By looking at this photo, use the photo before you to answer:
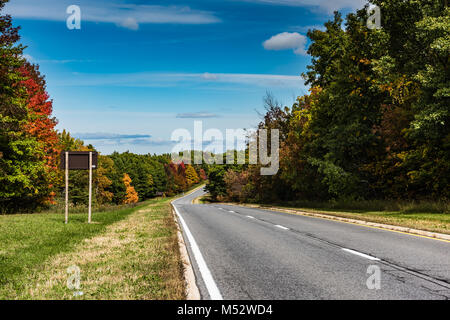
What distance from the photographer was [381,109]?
2723 centimetres

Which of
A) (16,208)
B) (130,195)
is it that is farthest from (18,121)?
(130,195)

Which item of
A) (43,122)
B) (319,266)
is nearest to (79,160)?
(319,266)

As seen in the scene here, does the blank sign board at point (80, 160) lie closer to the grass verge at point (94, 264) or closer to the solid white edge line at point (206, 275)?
the grass verge at point (94, 264)

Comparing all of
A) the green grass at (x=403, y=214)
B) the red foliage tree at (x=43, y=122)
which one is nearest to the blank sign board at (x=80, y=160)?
the green grass at (x=403, y=214)

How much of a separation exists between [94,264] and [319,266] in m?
4.41

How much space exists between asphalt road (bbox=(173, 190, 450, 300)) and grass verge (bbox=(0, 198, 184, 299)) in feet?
2.13

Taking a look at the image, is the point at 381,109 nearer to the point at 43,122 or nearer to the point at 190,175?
the point at 43,122

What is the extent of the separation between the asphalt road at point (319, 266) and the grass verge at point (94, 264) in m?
0.65

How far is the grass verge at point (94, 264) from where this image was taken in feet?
18.3

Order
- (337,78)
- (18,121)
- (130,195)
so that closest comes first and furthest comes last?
(337,78) → (18,121) → (130,195)

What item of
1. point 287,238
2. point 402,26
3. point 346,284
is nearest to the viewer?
point 346,284
